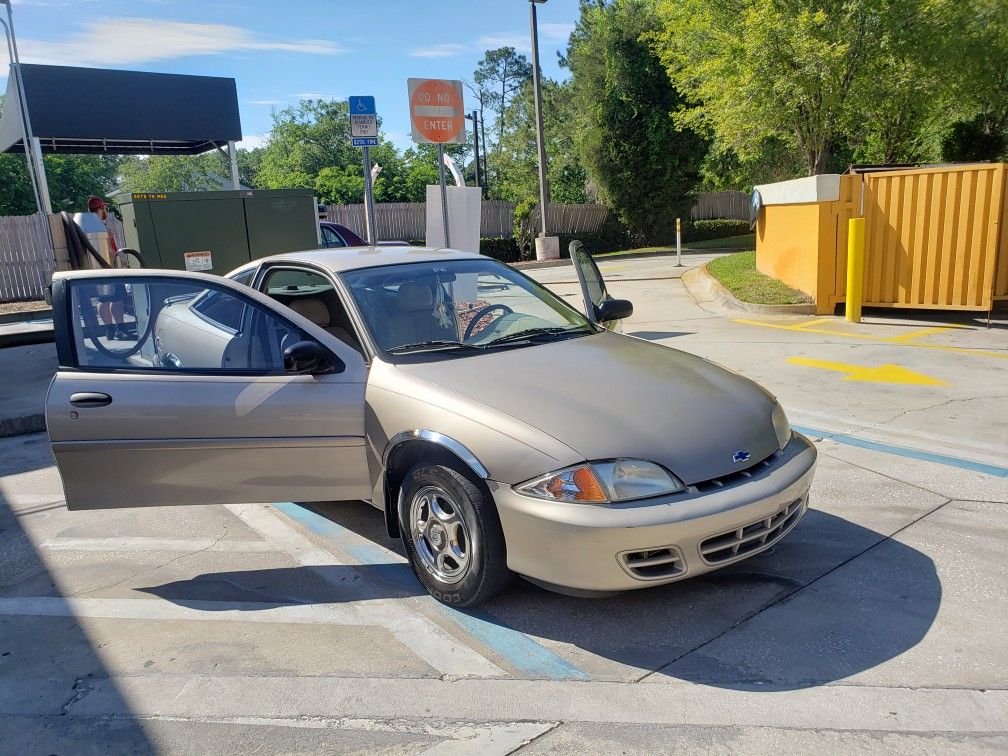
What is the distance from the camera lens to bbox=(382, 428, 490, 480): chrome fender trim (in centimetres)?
314

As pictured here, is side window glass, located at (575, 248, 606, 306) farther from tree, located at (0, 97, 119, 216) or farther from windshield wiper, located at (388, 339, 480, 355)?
tree, located at (0, 97, 119, 216)

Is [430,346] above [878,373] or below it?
above

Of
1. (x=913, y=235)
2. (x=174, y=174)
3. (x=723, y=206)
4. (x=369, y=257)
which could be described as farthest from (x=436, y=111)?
(x=174, y=174)

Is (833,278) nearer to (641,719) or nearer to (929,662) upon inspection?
(929,662)

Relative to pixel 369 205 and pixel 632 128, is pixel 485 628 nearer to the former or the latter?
pixel 369 205

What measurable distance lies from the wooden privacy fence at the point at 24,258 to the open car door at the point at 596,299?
17.9 metres

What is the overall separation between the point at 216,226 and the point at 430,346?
616 cm

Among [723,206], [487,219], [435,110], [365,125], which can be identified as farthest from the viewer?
[723,206]

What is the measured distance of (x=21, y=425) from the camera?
7070mm

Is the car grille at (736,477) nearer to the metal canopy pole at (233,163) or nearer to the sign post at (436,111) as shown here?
the sign post at (436,111)

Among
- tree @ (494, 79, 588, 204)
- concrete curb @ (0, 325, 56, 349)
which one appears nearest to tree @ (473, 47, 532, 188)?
tree @ (494, 79, 588, 204)

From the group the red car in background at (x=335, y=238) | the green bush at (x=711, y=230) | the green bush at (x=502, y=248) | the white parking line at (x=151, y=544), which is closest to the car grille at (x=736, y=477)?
the white parking line at (x=151, y=544)

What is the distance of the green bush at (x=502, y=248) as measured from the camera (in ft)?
92.6

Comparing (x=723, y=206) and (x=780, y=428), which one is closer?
(x=780, y=428)
